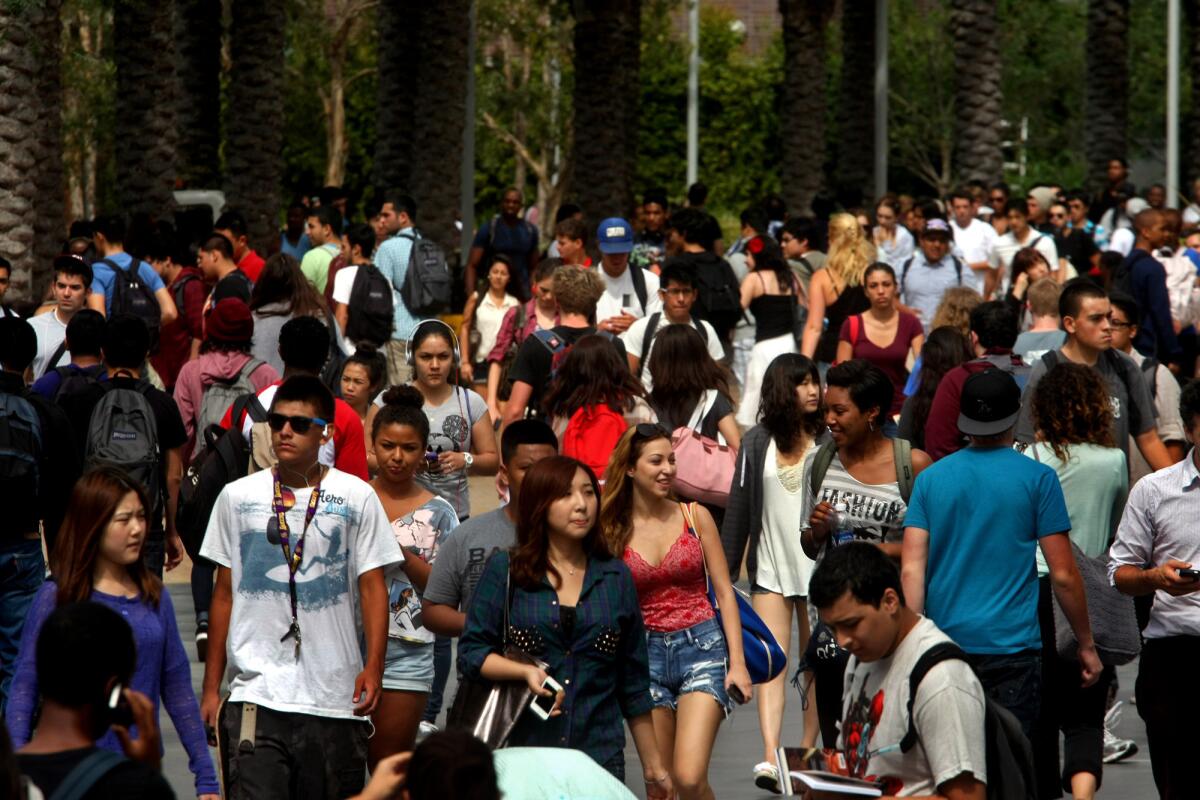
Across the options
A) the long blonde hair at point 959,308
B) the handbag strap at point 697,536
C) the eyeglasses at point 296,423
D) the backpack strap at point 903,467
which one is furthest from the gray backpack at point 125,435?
the long blonde hair at point 959,308

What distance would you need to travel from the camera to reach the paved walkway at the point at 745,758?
27.2ft

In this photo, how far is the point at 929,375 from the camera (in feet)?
30.8

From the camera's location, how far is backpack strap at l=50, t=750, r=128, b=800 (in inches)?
158

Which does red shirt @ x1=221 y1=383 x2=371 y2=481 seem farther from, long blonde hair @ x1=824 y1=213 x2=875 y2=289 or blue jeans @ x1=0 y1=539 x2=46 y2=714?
long blonde hair @ x1=824 y1=213 x2=875 y2=289

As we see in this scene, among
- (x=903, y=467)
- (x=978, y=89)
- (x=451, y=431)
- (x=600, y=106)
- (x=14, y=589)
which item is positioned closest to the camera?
(x=903, y=467)

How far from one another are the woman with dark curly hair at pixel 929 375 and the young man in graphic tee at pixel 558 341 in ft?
4.74

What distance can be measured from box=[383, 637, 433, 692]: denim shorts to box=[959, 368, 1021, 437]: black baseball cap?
2.07 metres

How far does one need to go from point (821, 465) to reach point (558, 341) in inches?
118

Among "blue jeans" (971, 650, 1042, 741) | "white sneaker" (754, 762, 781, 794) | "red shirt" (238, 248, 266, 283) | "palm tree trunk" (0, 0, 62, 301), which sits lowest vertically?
"white sneaker" (754, 762, 781, 794)

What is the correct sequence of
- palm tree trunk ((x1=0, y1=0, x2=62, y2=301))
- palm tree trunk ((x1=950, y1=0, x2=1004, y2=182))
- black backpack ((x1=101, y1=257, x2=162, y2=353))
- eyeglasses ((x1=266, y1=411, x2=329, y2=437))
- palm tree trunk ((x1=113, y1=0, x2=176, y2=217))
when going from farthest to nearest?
palm tree trunk ((x1=950, y1=0, x2=1004, y2=182)) → palm tree trunk ((x1=113, y1=0, x2=176, y2=217)) → palm tree trunk ((x1=0, y1=0, x2=62, y2=301)) → black backpack ((x1=101, y1=257, x2=162, y2=353)) → eyeglasses ((x1=266, y1=411, x2=329, y2=437))

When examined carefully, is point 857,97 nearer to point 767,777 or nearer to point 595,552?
point 767,777

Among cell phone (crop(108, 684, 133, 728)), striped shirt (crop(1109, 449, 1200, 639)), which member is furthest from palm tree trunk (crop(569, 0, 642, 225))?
cell phone (crop(108, 684, 133, 728))

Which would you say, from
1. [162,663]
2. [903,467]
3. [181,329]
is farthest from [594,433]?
[181,329]

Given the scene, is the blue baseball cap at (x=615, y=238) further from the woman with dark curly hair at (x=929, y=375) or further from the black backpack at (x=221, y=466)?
the black backpack at (x=221, y=466)
